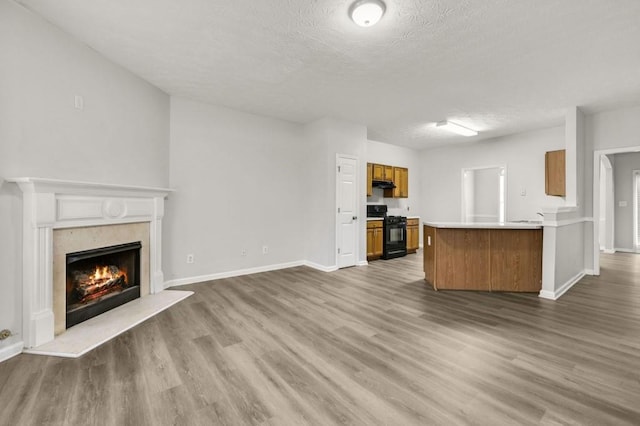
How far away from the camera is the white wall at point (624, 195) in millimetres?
6883

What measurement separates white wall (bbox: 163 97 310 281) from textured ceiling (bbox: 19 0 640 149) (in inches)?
15.5

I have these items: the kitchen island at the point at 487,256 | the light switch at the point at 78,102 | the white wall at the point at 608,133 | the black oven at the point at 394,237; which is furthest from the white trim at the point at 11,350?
the white wall at the point at 608,133

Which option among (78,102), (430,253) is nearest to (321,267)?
(430,253)

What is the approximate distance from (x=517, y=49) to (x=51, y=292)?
4957mm

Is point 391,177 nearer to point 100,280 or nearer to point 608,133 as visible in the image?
point 608,133

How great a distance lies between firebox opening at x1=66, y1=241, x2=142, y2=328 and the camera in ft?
8.98

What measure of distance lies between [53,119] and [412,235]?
264 inches

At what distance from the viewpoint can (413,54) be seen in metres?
2.91

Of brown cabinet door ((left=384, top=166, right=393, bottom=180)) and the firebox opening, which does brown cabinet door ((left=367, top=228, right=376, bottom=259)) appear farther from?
the firebox opening

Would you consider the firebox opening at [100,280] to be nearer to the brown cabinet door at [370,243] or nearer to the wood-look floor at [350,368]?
the wood-look floor at [350,368]

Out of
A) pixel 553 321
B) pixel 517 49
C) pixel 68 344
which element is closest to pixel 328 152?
pixel 517 49

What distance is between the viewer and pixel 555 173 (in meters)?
5.39

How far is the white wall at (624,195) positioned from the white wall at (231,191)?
8.07m

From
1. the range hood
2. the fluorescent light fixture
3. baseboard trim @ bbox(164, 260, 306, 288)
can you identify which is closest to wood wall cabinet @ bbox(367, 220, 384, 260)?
the range hood
